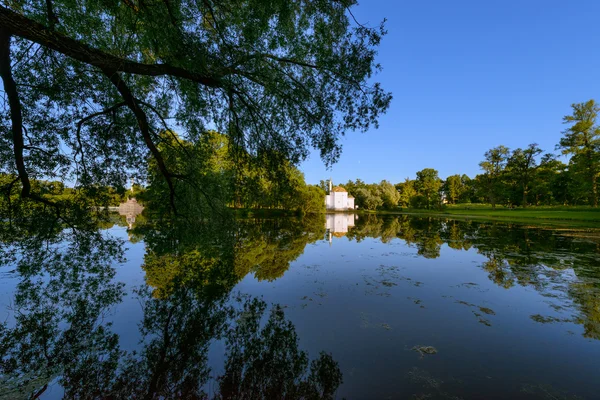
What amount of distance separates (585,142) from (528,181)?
13.2m

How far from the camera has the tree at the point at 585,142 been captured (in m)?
30.2

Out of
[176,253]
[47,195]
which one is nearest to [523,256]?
[176,253]

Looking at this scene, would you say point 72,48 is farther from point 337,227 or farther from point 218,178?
point 337,227

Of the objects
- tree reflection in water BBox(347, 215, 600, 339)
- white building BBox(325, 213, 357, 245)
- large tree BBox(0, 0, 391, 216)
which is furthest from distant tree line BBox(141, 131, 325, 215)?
white building BBox(325, 213, 357, 245)

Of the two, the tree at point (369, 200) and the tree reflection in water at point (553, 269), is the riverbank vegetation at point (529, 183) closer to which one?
the tree at point (369, 200)

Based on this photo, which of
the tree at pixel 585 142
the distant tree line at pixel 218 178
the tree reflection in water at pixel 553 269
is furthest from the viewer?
the tree at pixel 585 142

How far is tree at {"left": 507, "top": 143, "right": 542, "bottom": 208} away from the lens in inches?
1813

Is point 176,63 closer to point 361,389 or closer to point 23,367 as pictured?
point 23,367

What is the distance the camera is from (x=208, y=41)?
5.41 metres

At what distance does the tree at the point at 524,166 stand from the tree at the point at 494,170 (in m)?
2.59

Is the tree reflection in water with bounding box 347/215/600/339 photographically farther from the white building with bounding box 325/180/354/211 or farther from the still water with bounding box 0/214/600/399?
the white building with bounding box 325/180/354/211

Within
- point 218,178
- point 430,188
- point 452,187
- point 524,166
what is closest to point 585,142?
point 524,166

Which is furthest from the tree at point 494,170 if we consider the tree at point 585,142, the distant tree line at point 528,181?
the tree at point 585,142

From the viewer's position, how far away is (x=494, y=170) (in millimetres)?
52500
